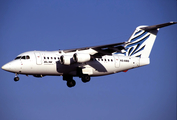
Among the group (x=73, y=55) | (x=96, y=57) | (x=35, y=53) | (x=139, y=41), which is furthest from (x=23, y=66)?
(x=139, y=41)

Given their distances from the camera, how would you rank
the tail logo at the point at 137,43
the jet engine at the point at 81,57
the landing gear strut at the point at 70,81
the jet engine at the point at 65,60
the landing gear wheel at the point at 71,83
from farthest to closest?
the tail logo at the point at 137,43 < the landing gear wheel at the point at 71,83 < the landing gear strut at the point at 70,81 < the jet engine at the point at 81,57 < the jet engine at the point at 65,60

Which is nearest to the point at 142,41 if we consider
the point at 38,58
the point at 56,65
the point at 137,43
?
the point at 137,43

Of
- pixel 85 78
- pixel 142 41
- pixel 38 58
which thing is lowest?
pixel 85 78

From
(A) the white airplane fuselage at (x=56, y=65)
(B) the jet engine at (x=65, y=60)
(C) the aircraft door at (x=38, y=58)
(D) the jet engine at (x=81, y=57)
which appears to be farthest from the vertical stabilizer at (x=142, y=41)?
(C) the aircraft door at (x=38, y=58)

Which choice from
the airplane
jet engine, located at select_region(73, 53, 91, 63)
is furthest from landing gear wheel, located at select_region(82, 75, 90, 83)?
jet engine, located at select_region(73, 53, 91, 63)

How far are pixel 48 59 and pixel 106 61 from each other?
200 inches

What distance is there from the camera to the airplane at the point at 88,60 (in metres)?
26.0

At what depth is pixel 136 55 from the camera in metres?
30.5

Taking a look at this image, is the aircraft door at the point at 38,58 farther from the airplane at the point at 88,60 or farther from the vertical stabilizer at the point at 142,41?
the vertical stabilizer at the point at 142,41

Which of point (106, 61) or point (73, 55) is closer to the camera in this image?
point (73, 55)

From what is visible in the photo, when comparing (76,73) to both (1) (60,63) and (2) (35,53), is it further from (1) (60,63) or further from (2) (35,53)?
(2) (35,53)

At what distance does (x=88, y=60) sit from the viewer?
26.8 meters

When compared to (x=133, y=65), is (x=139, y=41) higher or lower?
higher

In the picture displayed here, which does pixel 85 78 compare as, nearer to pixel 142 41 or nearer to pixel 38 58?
pixel 38 58
